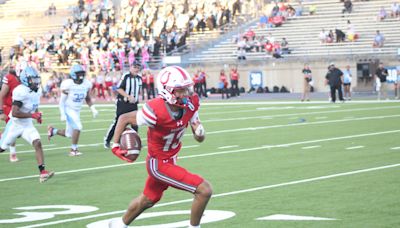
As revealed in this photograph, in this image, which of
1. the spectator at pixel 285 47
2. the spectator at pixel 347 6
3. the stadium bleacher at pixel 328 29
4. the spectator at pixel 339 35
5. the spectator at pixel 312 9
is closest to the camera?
the stadium bleacher at pixel 328 29

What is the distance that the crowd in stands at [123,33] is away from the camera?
4638 cm

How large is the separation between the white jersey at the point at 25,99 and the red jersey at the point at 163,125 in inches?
240

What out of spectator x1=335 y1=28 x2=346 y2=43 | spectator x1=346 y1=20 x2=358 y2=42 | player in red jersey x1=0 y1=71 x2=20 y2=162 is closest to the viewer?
player in red jersey x1=0 y1=71 x2=20 y2=162

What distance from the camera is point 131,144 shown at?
24.8ft

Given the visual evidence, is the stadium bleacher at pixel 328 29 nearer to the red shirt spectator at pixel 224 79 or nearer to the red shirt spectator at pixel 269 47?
the red shirt spectator at pixel 269 47

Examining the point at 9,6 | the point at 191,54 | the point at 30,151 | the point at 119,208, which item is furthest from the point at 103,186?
the point at 9,6

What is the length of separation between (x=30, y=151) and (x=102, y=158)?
252cm

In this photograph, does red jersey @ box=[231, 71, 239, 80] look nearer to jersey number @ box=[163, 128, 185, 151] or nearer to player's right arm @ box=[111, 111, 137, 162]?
player's right arm @ box=[111, 111, 137, 162]

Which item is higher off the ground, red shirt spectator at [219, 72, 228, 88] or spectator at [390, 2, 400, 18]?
spectator at [390, 2, 400, 18]

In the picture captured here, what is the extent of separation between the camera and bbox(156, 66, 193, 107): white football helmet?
7285mm

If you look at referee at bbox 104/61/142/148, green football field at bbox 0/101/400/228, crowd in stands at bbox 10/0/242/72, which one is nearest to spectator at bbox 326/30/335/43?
crowd in stands at bbox 10/0/242/72

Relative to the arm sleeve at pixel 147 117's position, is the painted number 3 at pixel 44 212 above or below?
below

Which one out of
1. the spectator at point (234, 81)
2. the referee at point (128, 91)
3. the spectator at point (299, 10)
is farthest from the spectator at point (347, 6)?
the referee at point (128, 91)

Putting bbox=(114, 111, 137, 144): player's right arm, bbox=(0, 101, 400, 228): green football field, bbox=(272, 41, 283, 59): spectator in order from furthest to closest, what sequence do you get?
bbox=(272, 41, 283, 59): spectator, bbox=(0, 101, 400, 228): green football field, bbox=(114, 111, 137, 144): player's right arm
